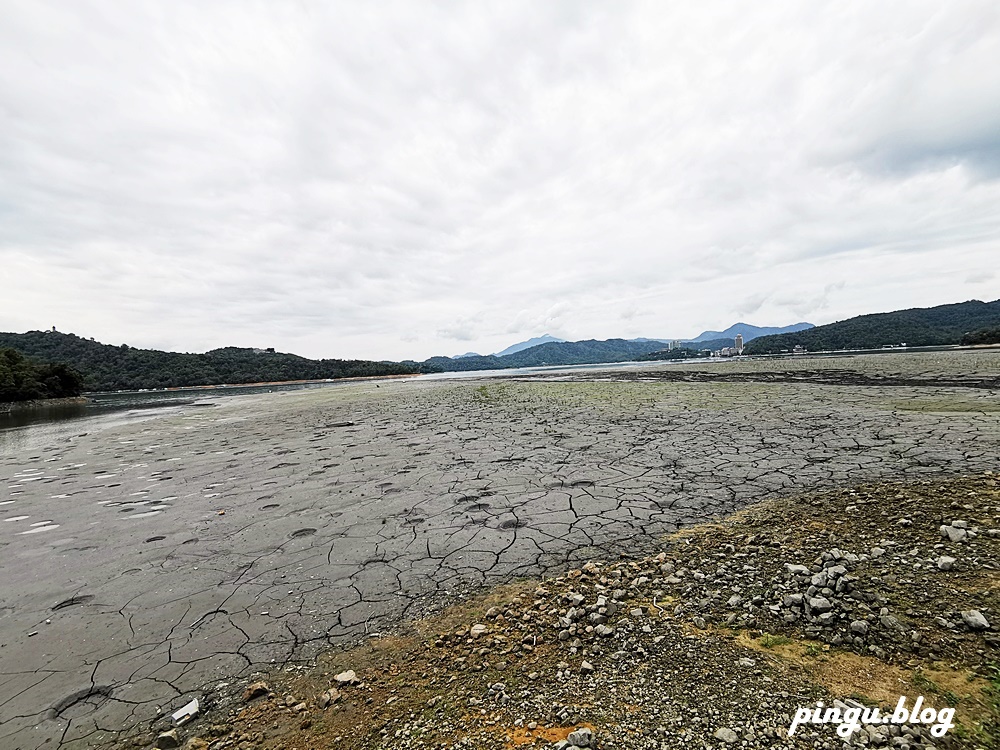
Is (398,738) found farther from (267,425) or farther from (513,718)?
(267,425)

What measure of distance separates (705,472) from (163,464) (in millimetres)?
14833

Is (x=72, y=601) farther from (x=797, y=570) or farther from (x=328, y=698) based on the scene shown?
(x=797, y=570)

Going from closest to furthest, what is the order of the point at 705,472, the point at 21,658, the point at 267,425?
the point at 21,658
the point at 705,472
the point at 267,425

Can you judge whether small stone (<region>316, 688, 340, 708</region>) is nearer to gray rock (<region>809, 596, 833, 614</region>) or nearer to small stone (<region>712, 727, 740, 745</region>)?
small stone (<region>712, 727, 740, 745</region>)

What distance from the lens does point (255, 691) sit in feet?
10.3

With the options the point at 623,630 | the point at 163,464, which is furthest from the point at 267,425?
the point at 623,630

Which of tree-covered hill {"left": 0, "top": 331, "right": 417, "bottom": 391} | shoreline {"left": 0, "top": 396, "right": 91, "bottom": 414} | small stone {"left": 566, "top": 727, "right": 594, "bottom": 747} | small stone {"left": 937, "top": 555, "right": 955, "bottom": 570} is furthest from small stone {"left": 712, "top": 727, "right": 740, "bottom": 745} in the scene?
tree-covered hill {"left": 0, "top": 331, "right": 417, "bottom": 391}

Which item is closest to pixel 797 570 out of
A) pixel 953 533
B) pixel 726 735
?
pixel 953 533

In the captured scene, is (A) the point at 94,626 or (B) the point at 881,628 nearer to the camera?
(B) the point at 881,628

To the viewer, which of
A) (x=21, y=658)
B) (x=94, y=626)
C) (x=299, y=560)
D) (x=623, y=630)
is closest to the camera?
(x=623, y=630)

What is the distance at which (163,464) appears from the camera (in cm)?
1237

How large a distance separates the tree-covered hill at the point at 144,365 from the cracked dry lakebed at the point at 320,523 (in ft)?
329

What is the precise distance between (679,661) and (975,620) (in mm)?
2077

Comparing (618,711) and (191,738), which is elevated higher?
(618,711)
